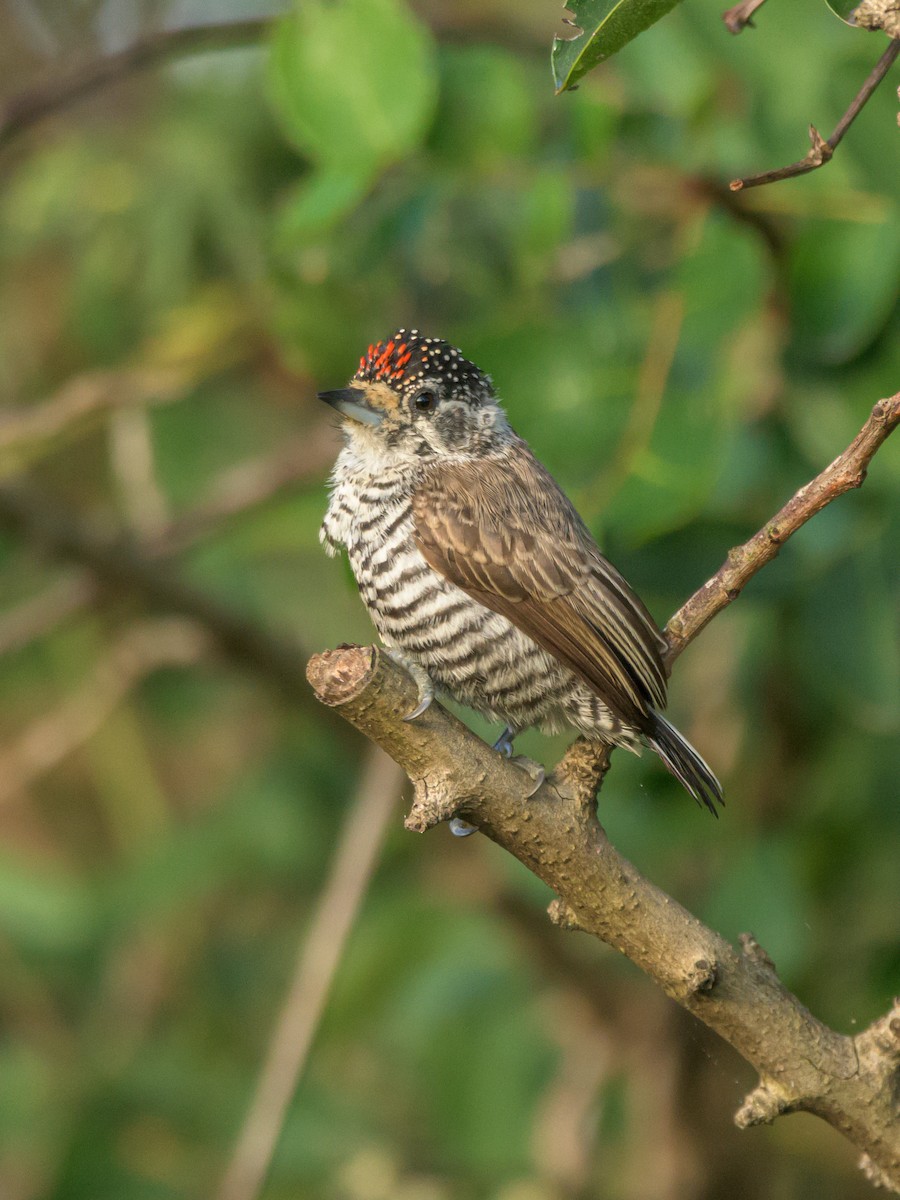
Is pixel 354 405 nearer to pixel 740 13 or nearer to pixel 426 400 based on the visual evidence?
pixel 426 400

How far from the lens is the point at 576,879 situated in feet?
7.77

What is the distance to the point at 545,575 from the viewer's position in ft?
10.2

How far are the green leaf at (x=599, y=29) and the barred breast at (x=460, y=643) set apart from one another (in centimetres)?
124

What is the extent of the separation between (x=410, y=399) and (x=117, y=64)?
Result: 1594mm

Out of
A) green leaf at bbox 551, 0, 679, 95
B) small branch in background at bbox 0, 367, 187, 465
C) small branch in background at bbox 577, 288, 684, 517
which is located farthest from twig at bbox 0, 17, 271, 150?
green leaf at bbox 551, 0, 679, 95

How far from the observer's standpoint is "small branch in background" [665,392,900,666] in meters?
2.08

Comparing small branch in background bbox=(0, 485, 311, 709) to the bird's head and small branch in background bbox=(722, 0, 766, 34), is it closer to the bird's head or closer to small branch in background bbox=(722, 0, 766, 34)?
the bird's head

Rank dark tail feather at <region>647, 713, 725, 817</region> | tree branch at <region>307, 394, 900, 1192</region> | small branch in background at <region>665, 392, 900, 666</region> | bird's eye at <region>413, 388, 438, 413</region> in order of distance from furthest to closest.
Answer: bird's eye at <region>413, 388, 438, 413</region>, dark tail feather at <region>647, 713, 725, 817</region>, tree branch at <region>307, 394, 900, 1192</region>, small branch in background at <region>665, 392, 900, 666</region>

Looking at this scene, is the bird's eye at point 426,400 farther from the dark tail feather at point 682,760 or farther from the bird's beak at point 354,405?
the dark tail feather at point 682,760

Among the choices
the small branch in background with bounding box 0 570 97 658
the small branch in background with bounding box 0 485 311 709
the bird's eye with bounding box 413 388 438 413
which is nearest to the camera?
the bird's eye with bounding box 413 388 438 413

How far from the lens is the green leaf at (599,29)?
1.95 meters

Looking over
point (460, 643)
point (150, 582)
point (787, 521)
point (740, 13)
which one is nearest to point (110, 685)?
point (150, 582)

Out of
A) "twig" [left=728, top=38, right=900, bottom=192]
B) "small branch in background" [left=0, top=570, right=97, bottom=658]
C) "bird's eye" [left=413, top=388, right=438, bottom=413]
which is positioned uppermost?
"twig" [left=728, top=38, right=900, bottom=192]

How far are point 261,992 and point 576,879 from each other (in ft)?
11.0
